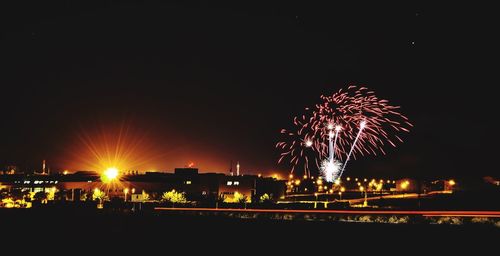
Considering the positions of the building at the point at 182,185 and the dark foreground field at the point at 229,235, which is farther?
the building at the point at 182,185

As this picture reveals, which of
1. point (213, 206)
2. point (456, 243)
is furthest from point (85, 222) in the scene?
point (456, 243)

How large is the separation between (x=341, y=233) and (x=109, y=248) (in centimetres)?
1123

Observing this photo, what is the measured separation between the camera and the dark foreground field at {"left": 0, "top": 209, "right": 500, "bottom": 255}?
1995 centimetres

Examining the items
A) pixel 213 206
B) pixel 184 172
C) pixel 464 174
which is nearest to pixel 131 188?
pixel 184 172

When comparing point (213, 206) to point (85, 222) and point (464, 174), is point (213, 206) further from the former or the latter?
point (464, 174)

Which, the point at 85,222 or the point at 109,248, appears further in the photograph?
the point at 85,222

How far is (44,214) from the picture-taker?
3509cm

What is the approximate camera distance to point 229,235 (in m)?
23.8

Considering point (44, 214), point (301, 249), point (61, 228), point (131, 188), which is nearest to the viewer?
point (301, 249)

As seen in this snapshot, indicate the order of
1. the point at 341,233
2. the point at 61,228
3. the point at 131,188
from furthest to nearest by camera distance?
the point at 131,188 → the point at 61,228 → the point at 341,233

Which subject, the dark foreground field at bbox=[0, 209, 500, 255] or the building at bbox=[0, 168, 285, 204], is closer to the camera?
the dark foreground field at bbox=[0, 209, 500, 255]

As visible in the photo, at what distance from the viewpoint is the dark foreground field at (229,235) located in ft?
65.5

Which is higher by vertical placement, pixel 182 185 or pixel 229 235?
pixel 182 185

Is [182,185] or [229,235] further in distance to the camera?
[182,185]
